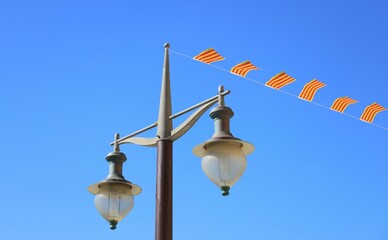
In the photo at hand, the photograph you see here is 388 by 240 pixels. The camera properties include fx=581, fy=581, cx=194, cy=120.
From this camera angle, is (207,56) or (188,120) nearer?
(188,120)

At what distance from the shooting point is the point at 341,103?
9805 mm

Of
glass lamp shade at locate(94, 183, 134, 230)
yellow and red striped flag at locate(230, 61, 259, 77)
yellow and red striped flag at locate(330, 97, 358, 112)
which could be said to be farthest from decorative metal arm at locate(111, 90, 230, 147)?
yellow and red striped flag at locate(330, 97, 358, 112)

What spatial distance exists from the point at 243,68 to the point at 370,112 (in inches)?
106

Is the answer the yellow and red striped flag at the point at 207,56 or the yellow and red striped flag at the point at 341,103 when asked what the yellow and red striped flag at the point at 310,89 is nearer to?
the yellow and red striped flag at the point at 341,103

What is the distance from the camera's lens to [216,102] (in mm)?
7664

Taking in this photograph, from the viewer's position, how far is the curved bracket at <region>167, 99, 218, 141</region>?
7.45 m

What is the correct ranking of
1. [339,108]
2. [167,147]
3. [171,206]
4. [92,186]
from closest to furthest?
[171,206]
[167,147]
[92,186]
[339,108]

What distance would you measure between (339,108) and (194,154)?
11.6ft

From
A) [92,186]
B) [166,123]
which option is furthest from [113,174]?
[166,123]

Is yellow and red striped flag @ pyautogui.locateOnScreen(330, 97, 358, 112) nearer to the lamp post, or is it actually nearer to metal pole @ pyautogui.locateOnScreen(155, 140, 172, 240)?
the lamp post

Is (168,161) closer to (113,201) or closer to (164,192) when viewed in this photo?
(164,192)

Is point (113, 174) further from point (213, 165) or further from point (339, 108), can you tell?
point (339, 108)

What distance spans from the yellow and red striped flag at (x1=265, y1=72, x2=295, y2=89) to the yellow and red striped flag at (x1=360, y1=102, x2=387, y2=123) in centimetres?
176

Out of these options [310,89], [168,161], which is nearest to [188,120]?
[168,161]
